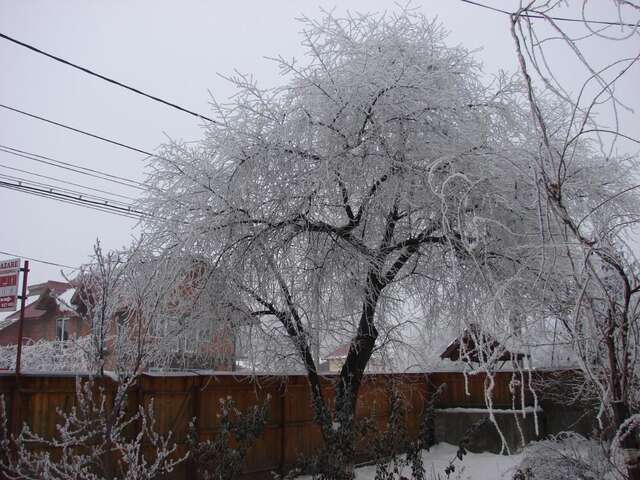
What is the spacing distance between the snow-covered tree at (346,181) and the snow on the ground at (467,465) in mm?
3267

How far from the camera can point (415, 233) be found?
830 centimetres

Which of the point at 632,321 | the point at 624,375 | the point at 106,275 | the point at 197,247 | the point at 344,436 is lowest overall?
the point at 344,436

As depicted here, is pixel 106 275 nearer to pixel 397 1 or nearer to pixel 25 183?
pixel 397 1

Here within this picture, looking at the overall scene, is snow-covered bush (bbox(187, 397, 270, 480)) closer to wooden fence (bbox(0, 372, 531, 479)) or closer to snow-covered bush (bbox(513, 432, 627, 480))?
wooden fence (bbox(0, 372, 531, 479))

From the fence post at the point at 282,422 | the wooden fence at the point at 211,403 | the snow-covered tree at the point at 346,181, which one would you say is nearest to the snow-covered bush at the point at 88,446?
the wooden fence at the point at 211,403

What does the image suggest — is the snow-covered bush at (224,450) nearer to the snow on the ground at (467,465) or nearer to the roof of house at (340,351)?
the roof of house at (340,351)

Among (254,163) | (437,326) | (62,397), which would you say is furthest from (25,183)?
(437,326)

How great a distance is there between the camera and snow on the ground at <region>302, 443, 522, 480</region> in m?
10.0

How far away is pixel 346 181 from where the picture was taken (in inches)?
283

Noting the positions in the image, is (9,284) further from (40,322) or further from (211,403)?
(40,322)

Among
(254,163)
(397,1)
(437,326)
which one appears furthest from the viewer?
(437,326)

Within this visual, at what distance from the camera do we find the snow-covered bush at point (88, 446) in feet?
14.5

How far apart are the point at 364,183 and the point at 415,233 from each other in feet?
4.74

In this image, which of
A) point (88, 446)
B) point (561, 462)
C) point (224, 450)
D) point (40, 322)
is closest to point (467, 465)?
point (224, 450)
